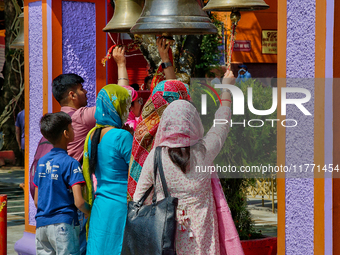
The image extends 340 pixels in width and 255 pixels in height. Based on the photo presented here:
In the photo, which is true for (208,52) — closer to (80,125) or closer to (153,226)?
(80,125)

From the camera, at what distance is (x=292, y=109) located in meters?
3.14

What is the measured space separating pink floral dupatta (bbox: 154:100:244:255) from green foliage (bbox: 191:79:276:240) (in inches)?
68.1

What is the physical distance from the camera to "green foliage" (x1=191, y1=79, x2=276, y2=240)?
4910 millimetres

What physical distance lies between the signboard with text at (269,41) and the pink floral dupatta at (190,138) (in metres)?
16.1

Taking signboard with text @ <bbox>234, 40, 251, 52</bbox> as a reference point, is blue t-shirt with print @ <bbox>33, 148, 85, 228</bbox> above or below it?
below

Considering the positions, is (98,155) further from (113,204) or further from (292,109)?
(292,109)

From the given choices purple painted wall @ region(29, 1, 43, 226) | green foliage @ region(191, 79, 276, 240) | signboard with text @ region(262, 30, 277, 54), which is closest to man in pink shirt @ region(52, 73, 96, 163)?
green foliage @ region(191, 79, 276, 240)

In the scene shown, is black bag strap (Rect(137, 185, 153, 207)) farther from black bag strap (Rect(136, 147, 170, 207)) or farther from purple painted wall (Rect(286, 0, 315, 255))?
purple painted wall (Rect(286, 0, 315, 255))

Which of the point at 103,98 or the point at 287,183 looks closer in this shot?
the point at 287,183

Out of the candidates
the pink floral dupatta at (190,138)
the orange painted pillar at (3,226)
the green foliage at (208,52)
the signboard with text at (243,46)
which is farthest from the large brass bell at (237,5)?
the signboard with text at (243,46)

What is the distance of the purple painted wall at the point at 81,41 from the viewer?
221 inches

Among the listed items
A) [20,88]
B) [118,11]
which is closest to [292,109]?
[118,11]

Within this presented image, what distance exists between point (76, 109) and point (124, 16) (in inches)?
38.5

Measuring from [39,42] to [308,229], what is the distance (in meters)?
3.72
